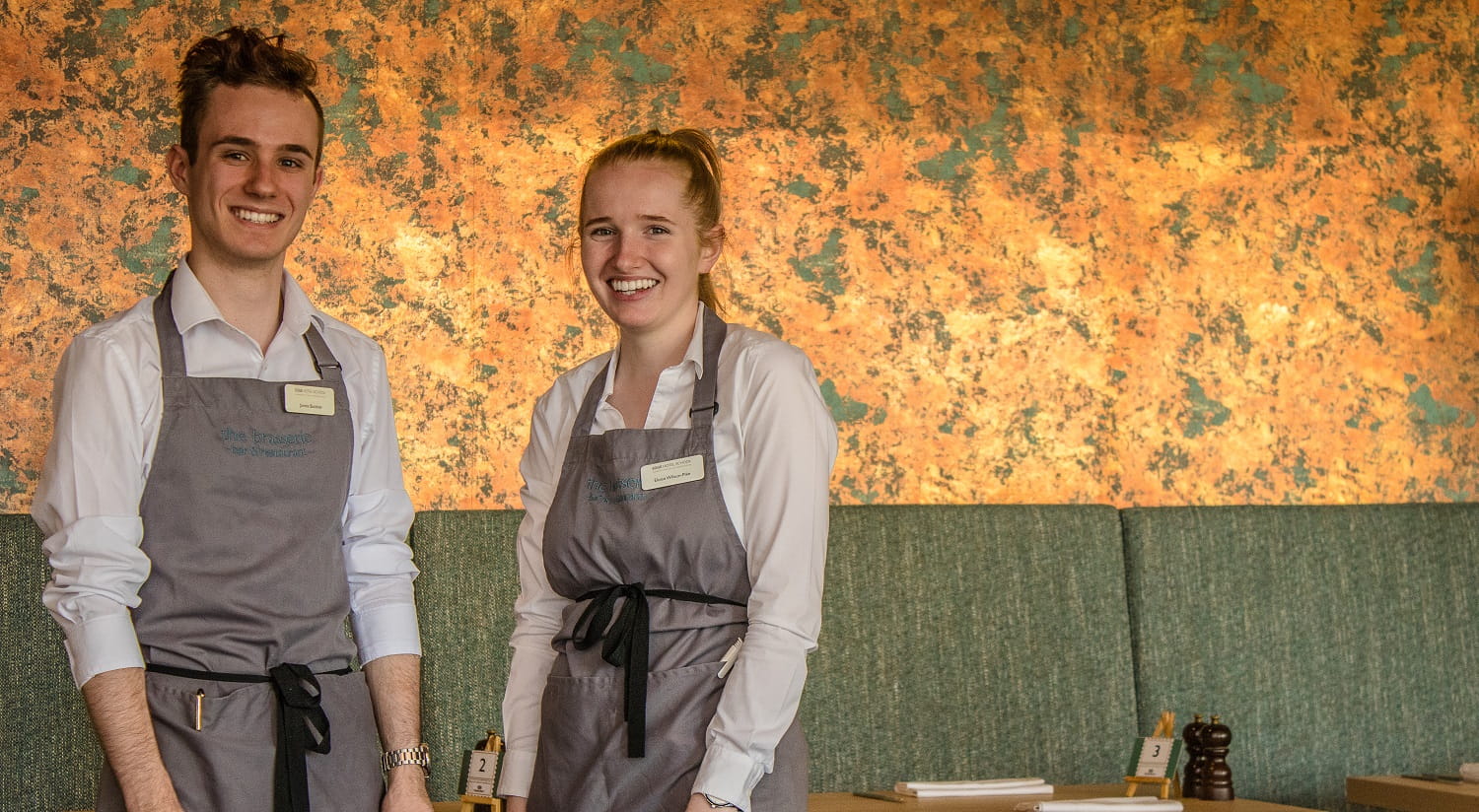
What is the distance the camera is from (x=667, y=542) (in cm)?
189

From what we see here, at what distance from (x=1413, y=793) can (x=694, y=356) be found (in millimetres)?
1681

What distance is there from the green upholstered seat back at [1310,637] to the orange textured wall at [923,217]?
0.29m

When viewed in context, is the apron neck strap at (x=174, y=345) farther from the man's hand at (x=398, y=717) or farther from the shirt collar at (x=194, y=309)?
the man's hand at (x=398, y=717)

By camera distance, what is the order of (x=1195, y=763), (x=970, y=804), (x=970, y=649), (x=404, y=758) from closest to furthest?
(x=404, y=758), (x=970, y=804), (x=1195, y=763), (x=970, y=649)

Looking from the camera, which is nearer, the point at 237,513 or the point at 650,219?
the point at 237,513

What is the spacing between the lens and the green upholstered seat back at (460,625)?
297 cm

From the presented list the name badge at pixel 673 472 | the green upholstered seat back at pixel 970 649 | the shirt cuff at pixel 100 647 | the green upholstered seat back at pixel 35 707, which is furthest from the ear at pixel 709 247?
the green upholstered seat back at pixel 35 707

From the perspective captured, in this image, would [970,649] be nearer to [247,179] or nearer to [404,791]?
[404,791]

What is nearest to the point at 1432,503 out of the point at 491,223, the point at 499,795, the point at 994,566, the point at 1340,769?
the point at 1340,769

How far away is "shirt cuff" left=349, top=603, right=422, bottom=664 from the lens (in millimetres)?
1963

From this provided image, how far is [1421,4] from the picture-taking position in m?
3.99

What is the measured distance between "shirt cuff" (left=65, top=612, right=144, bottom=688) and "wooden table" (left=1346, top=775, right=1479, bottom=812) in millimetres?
2145

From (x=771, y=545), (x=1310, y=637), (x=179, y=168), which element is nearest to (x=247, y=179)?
(x=179, y=168)

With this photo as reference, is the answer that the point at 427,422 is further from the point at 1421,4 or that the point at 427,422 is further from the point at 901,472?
the point at 1421,4
